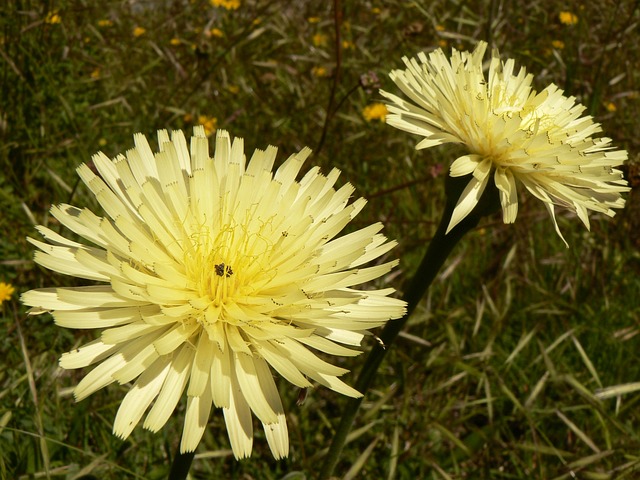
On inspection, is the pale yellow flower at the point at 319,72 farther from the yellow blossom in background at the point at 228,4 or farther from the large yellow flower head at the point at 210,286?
the large yellow flower head at the point at 210,286

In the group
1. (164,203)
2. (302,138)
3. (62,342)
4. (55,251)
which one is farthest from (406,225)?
(55,251)

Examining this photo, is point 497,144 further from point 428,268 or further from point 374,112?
point 374,112

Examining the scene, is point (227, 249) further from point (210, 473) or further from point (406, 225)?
point (406, 225)

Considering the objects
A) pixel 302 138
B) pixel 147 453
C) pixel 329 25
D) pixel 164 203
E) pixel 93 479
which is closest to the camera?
pixel 164 203

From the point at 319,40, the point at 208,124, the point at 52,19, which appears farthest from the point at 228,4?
the point at 52,19

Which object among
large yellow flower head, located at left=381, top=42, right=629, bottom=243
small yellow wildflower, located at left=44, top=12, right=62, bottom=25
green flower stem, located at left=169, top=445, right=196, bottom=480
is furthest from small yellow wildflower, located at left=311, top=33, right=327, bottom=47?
green flower stem, located at left=169, top=445, right=196, bottom=480

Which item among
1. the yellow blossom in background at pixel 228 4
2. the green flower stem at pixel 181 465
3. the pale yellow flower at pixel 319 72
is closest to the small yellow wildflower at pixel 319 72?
the pale yellow flower at pixel 319 72

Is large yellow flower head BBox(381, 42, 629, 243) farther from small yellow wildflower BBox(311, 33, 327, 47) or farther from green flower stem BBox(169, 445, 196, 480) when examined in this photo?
small yellow wildflower BBox(311, 33, 327, 47)
